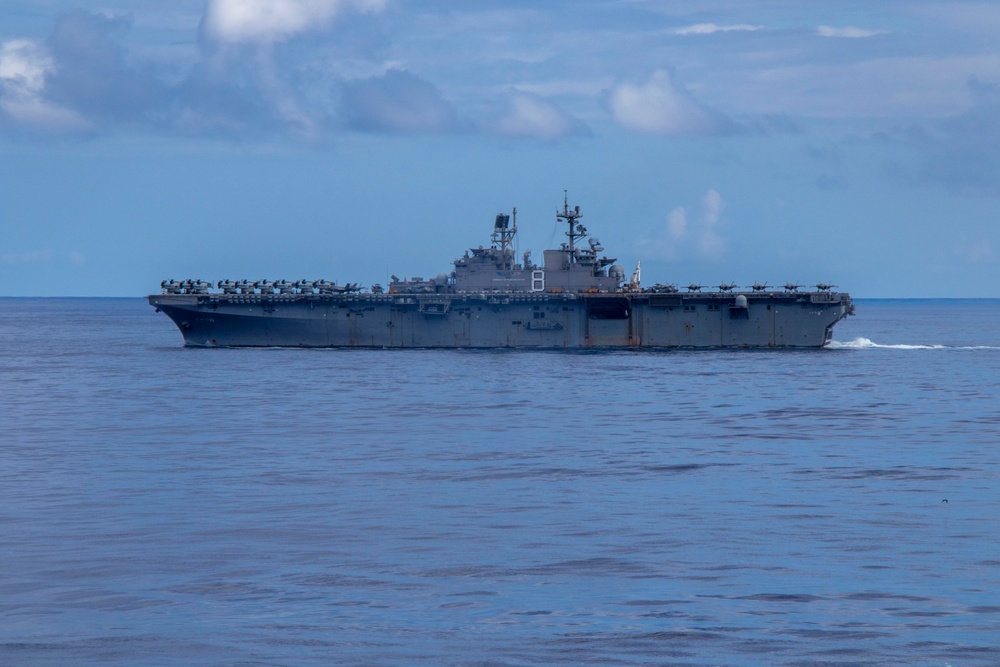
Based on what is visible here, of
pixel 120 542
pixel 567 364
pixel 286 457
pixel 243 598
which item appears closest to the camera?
pixel 243 598

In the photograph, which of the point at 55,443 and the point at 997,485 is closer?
the point at 997,485

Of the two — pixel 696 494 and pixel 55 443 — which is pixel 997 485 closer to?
pixel 696 494

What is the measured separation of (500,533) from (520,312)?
144ft

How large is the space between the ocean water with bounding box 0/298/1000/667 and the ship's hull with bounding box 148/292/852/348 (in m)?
Result: 22.0

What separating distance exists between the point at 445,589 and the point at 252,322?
4998cm

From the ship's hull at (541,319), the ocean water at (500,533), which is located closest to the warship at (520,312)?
the ship's hull at (541,319)

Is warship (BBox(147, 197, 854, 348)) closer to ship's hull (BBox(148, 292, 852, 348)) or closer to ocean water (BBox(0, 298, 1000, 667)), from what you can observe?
ship's hull (BBox(148, 292, 852, 348))

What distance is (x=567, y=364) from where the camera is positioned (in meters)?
54.8

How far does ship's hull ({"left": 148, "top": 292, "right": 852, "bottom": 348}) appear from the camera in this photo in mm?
60500

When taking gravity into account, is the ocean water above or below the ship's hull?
below

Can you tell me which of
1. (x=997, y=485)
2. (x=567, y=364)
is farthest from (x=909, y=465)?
(x=567, y=364)

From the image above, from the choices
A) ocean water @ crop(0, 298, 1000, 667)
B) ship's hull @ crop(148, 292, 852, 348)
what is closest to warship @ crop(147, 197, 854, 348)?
ship's hull @ crop(148, 292, 852, 348)

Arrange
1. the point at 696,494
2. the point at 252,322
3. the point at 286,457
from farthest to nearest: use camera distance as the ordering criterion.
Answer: the point at 252,322, the point at 286,457, the point at 696,494

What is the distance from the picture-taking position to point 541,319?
6075 centimetres
